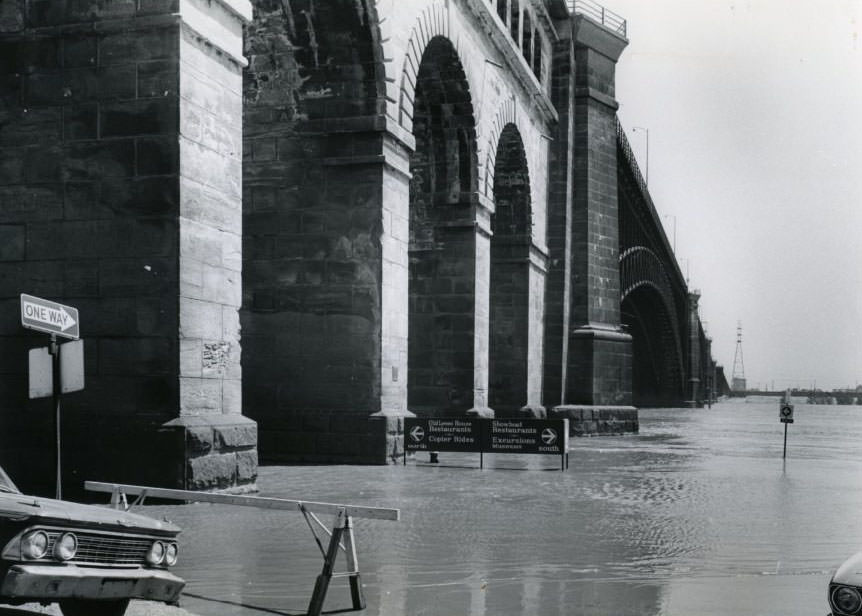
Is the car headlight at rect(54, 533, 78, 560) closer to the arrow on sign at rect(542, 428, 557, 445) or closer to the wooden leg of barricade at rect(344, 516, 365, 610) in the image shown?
the wooden leg of barricade at rect(344, 516, 365, 610)

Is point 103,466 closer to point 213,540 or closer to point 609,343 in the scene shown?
point 213,540

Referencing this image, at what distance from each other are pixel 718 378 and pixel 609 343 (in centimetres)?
12954

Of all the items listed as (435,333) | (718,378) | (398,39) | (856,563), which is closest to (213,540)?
(856,563)

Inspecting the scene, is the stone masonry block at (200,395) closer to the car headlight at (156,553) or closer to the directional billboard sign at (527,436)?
the car headlight at (156,553)

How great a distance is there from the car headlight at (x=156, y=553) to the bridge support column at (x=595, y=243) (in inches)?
1146

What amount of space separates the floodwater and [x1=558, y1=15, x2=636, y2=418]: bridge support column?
16.4m

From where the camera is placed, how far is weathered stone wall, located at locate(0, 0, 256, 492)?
40.9ft

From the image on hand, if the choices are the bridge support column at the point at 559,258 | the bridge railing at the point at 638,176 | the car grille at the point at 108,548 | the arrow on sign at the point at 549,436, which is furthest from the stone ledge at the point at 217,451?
Result: the bridge railing at the point at 638,176

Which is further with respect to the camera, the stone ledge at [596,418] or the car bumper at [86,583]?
the stone ledge at [596,418]

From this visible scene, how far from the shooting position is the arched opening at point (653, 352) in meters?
79.8

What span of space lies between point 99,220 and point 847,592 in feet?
33.0

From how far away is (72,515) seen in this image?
5.71 meters

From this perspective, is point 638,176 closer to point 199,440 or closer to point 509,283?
point 509,283

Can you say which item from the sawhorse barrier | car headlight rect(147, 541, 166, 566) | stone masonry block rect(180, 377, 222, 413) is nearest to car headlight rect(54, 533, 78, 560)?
car headlight rect(147, 541, 166, 566)
